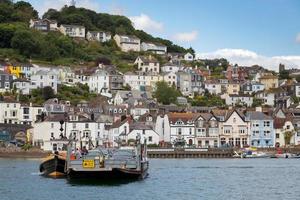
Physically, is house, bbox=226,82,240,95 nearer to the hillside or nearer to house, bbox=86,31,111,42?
the hillside

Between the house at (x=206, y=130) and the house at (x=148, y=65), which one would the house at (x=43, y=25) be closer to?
the house at (x=148, y=65)

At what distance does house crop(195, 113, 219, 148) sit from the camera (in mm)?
110750

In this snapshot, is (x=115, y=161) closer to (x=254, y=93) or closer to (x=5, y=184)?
(x=5, y=184)

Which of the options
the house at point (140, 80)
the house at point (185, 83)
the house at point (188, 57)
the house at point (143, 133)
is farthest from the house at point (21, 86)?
the house at point (188, 57)

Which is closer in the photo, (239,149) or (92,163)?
(92,163)

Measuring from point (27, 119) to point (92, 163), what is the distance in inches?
2610

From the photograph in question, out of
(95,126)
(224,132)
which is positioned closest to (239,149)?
(224,132)

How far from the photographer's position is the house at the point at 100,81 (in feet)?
453

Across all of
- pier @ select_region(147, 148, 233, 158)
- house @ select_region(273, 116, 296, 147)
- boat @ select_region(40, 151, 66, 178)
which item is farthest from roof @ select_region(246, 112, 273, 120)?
boat @ select_region(40, 151, 66, 178)

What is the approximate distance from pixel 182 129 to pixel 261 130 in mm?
12335

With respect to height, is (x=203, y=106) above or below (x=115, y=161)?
above

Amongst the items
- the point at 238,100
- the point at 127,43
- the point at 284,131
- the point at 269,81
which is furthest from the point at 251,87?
the point at 284,131

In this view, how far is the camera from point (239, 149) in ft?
350

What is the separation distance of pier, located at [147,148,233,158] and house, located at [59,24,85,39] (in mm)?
74230
